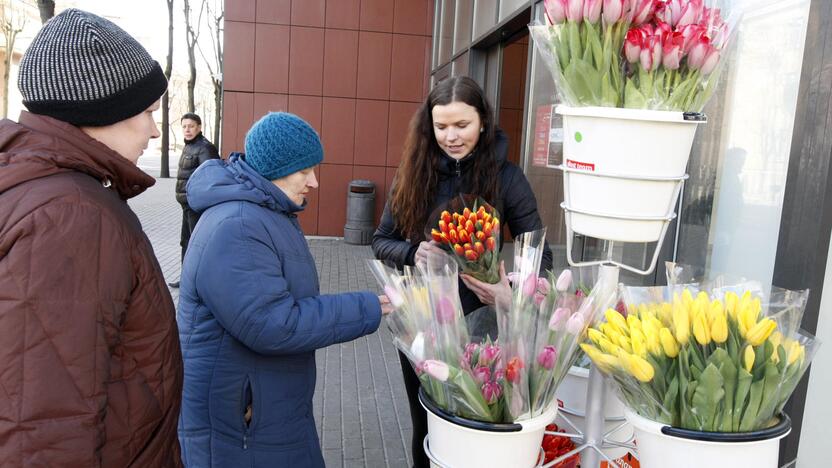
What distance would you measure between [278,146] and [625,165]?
1.07m

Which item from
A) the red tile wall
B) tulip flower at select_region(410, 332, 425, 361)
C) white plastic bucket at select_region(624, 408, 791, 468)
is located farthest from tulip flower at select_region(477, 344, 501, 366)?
the red tile wall

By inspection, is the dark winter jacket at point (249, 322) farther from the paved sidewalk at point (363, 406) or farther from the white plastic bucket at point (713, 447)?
the paved sidewalk at point (363, 406)

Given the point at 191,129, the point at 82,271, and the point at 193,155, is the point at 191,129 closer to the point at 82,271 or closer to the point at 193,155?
the point at 193,155

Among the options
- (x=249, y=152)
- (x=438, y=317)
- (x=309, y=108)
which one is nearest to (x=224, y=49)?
(x=309, y=108)

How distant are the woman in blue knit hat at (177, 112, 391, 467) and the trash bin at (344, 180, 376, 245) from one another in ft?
29.8

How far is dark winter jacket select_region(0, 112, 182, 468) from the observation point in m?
1.17

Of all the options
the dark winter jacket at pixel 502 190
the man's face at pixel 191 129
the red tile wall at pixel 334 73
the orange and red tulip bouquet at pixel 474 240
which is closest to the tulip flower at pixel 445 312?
the orange and red tulip bouquet at pixel 474 240

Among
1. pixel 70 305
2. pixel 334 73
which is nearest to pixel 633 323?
pixel 70 305

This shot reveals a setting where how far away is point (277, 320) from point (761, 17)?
2256mm

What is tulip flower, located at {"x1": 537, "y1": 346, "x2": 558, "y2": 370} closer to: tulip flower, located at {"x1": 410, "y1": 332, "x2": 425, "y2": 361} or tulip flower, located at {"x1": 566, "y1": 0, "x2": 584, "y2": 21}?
tulip flower, located at {"x1": 410, "y1": 332, "x2": 425, "y2": 361}

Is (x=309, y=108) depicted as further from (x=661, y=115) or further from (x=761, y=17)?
(x=661, y=115)

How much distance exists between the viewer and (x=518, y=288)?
1493 mm

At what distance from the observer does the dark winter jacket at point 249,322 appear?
1.77 m

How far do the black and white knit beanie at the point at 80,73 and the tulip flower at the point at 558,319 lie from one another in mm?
1022
